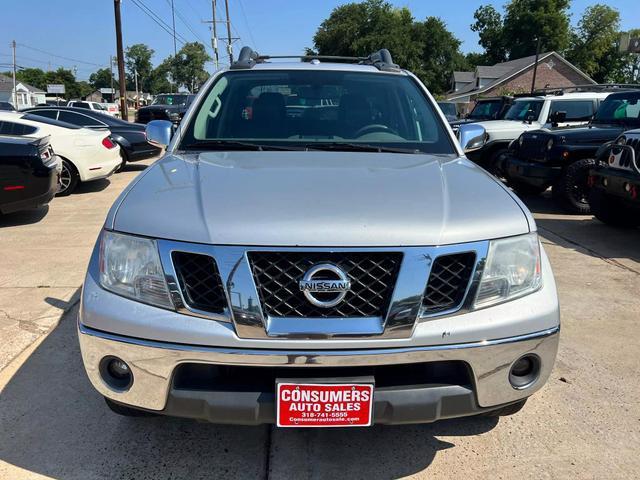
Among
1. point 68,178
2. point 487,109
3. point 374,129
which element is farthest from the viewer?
point 487,109

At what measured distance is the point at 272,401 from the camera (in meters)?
2.00

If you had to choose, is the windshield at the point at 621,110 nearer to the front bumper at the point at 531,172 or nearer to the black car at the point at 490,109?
the front bumper at the point at 531,172

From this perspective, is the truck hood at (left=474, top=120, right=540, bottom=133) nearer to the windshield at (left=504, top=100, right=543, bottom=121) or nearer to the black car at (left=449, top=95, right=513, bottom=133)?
the windshield at (left=504, top=100, right=543, bottom=121)

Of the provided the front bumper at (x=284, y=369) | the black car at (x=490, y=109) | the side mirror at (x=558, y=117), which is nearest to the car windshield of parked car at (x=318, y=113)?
the front bumper at (x=284, y=369)

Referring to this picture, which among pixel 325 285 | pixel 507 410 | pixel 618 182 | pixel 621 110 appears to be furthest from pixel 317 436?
pixel 621 110

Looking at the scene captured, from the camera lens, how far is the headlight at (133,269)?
2.06 metres

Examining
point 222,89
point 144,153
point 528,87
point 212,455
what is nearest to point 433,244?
point 212,455

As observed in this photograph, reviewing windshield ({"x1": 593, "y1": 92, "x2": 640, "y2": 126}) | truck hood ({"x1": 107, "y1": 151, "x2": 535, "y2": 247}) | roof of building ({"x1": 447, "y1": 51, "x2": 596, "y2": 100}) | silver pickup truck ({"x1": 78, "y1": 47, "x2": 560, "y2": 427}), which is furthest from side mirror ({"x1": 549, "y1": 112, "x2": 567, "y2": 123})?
roof of building ({"x1": 447, "y1": 51, "x2": 596, "y2": 100})

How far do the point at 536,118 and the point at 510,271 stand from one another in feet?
32.1

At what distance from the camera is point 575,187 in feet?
27.3

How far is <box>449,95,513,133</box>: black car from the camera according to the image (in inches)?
510

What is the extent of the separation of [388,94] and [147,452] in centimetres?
248

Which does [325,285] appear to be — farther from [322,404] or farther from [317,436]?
[317,436]

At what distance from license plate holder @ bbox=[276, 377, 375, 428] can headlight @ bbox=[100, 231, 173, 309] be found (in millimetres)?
533
